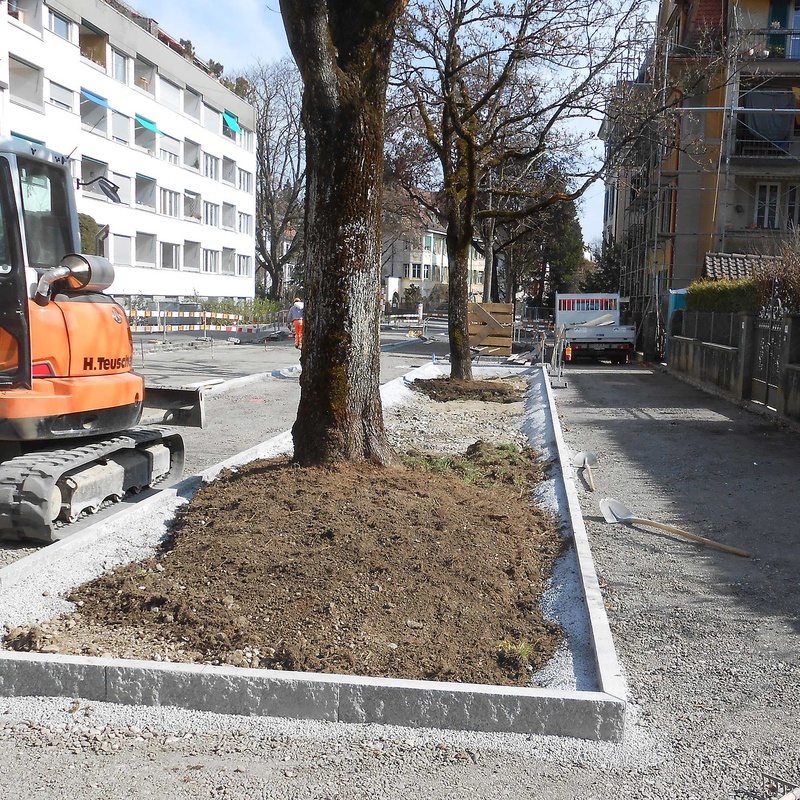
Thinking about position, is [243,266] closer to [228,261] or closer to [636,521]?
[228,261]

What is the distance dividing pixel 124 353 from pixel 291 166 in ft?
202

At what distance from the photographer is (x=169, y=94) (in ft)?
154

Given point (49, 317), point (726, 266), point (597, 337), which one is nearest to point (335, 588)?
point (49, 317)

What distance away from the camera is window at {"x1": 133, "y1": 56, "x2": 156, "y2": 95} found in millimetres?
43938

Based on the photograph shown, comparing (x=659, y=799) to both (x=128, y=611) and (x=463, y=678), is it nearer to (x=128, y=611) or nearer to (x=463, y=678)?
(x=463, y=678)

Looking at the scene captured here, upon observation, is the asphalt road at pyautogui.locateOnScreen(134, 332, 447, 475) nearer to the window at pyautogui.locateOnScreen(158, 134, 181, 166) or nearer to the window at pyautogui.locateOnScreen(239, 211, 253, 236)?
the window at pyautogui.locateOnScreen(158, 134, 181, 166)

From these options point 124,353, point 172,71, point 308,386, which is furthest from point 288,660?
point 172,71

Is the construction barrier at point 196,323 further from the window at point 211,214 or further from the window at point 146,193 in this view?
the window at point 211,214

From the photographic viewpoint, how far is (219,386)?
17.9 m

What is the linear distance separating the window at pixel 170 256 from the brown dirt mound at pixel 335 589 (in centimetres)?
4228

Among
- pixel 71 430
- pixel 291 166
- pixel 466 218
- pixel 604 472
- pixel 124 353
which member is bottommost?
pixel 604 472

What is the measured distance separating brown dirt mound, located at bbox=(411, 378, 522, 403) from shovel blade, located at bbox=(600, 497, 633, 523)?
29.1 ft

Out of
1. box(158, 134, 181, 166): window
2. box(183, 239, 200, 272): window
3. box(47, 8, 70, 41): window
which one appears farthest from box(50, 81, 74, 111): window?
box(183, 239, 200, 272): window

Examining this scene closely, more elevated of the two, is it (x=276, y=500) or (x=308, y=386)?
(x=308, y=386)
